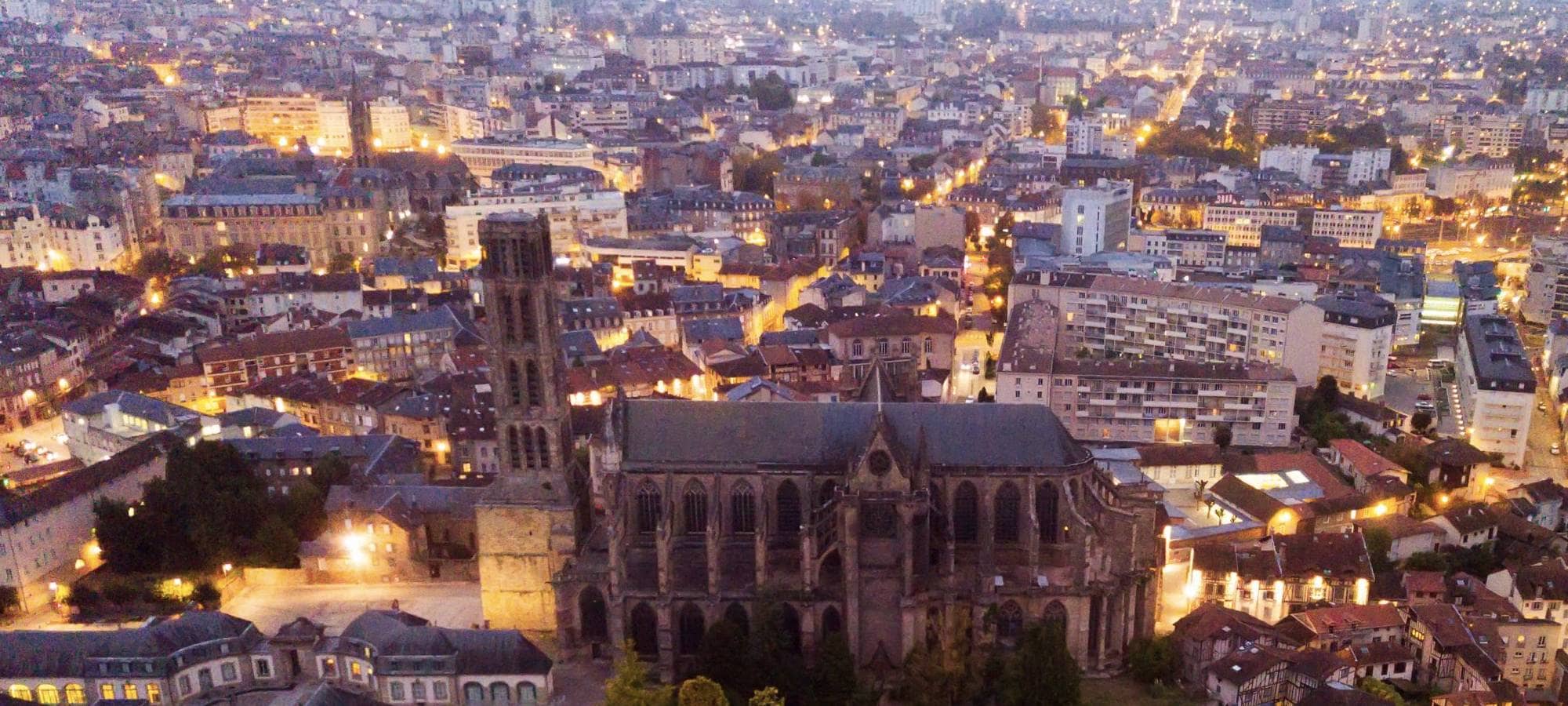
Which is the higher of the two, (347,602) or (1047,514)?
(1047,514)

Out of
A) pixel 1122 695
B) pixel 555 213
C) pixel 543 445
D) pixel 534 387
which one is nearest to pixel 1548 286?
pixel 1122 695

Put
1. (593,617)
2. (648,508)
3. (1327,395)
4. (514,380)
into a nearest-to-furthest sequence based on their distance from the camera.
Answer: (514,380) → (593,617) → (648,508) → (1327,395)

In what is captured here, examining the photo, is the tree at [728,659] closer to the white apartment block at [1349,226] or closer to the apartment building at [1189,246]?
the apartment building at [1189,246]

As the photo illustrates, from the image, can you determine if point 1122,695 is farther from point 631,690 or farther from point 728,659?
point 631,690

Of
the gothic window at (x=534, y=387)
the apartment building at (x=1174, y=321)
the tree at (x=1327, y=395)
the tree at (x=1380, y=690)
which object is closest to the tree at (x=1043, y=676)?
the tree at (x=1380, y=690)

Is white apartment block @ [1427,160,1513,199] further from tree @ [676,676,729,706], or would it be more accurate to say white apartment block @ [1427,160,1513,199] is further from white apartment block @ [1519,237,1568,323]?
tree @ [676,676,729,706]

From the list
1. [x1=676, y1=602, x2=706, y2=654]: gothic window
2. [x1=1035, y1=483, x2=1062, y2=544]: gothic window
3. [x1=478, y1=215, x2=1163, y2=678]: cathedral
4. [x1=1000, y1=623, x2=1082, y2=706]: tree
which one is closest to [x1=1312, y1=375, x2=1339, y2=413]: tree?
[x1=478, y1=215, x2=1163, y2=678]: cathedral
